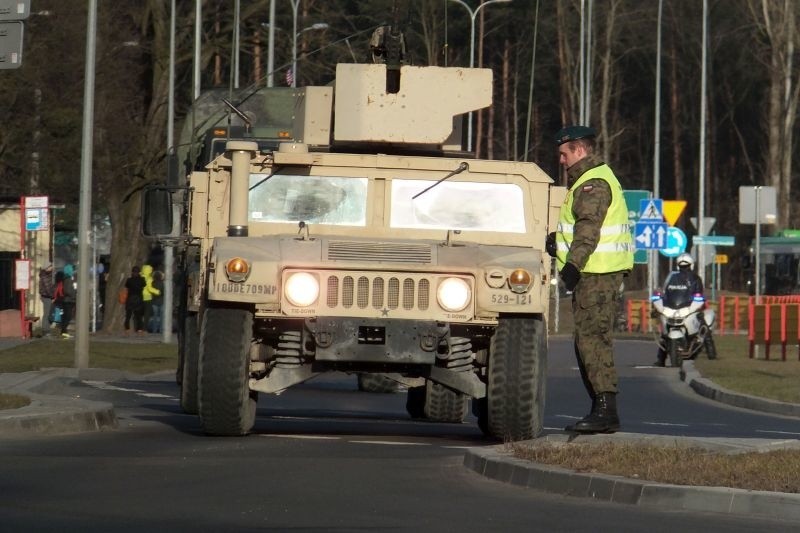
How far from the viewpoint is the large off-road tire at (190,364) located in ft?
50.6

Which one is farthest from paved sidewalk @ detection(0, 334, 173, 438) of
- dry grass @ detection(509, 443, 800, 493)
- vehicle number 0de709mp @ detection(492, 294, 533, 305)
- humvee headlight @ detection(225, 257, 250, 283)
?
dry grass @ detection(509, 443, 800, 493)

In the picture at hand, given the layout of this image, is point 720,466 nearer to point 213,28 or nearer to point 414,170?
point 414,170

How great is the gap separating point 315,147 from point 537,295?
3.28 metres

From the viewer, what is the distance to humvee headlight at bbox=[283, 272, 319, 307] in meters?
13.2

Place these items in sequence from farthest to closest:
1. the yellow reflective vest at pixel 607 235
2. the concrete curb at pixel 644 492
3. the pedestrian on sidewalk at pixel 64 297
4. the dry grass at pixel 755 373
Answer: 1. the pedestrian on sidewalk at pixel 64 297
2. the dry grass at pixel 755 373
3. the yellow reflective vest at pixel 607 235
4. the concrete curb at pixel 644 492

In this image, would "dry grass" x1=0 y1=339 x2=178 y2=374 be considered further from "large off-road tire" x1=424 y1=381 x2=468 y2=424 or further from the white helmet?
"large off-road tire" x1=424 y1=381 x2=468 y2=424

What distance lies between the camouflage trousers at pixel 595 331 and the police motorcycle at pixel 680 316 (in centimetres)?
1889

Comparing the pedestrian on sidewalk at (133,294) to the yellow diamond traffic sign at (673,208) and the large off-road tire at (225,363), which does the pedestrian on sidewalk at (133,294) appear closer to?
the yellow diamond traffic sign at (673,208)

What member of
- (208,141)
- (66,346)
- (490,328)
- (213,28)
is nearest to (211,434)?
(490,328)

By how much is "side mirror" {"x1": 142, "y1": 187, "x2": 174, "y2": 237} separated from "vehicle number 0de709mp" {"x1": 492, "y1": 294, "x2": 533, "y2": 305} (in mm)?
3699

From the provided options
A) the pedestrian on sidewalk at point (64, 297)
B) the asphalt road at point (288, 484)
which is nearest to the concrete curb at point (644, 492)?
the asphalt road at point (288, 484)

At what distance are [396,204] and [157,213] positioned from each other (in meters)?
2.36

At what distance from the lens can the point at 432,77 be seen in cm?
1580

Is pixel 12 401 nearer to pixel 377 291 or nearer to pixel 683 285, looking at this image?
pixel 377 291
